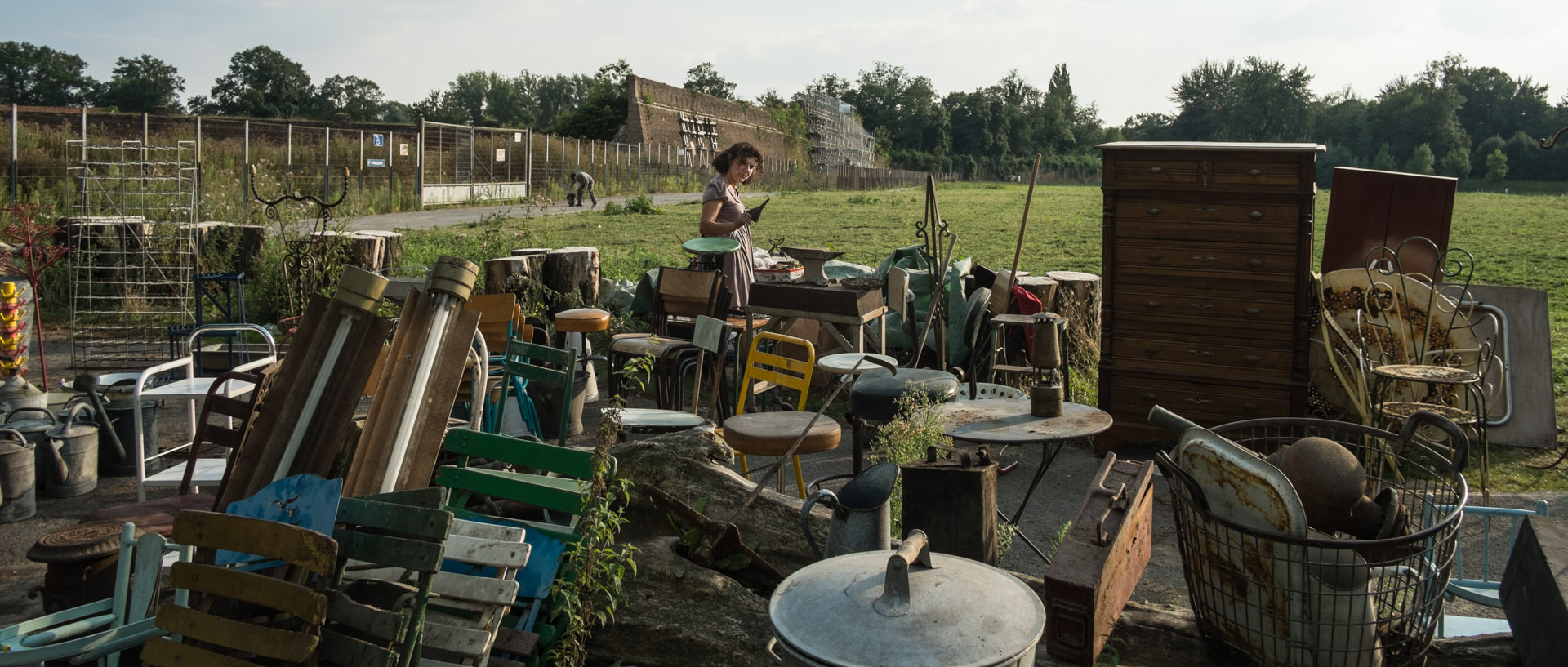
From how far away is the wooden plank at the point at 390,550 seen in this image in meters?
2.25

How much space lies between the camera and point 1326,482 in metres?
2.48

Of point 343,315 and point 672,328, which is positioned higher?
point 343,315

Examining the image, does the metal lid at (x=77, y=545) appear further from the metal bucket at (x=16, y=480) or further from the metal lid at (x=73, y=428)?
the metal lid at (x=73, y=428)

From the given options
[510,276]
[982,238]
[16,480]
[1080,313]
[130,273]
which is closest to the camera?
[16,480]

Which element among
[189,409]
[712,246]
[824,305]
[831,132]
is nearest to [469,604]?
[189,409]

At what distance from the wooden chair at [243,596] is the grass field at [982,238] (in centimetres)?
596

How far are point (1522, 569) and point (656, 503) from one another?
2.50m

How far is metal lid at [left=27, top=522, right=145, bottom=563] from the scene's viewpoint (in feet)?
10.7

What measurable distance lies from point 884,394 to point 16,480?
4180 mm

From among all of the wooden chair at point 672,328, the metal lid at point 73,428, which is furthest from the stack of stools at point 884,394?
the metal lid at point 73,428

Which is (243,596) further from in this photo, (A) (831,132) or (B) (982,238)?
(A) (831,132)

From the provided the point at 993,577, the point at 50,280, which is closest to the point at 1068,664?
the point at 993,577

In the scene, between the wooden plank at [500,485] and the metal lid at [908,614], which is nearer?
the metal lid at [908,614]

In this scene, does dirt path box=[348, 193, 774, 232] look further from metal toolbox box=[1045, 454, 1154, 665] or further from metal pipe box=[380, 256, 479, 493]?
metal toolbox box=[1045, 454, 1154, 665]
